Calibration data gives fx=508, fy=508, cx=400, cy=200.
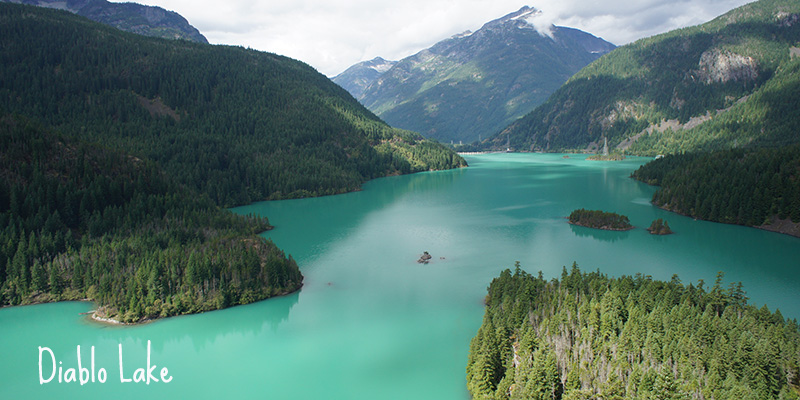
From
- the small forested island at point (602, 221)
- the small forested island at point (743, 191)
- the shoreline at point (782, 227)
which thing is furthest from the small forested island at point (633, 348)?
the small forested island at point (743, 191)

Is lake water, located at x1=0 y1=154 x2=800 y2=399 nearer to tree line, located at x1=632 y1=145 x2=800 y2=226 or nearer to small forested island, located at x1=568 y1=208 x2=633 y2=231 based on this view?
small forested island, located at x1=568 y1=208 x2=633 y2=231

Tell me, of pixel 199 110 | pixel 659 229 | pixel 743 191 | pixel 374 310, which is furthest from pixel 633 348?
pixel 199 110

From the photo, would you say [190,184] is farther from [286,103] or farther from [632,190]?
[632,190]

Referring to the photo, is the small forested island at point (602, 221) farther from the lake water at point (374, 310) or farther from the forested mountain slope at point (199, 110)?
the forested mountain slope at point (199, 110)

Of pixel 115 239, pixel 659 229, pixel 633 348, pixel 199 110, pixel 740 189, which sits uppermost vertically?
pixel 199 110

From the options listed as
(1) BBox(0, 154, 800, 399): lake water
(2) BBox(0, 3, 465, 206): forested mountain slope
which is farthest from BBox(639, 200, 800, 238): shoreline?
(2) BBox(0, 3, 465, 206): forested mountain slope

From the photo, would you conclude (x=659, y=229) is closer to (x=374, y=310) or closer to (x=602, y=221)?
(x=602, y=221)
